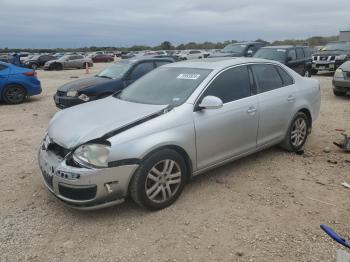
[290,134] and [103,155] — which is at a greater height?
[103,155]

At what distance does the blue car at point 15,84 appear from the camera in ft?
36.0

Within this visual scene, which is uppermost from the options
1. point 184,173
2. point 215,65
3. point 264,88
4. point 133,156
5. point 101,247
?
point 215,65

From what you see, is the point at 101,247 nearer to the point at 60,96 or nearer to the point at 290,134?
the point at 290,134

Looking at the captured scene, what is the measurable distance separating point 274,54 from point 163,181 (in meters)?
10.8

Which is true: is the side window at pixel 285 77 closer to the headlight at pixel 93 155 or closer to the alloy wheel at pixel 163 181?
the alloy wheel at pixel 163 181

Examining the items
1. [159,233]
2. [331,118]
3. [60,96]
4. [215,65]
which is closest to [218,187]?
[159,233]

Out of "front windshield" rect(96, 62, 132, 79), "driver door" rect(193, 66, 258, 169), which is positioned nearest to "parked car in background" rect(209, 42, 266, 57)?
"front windshield" rect(96, 62, 132, 79)

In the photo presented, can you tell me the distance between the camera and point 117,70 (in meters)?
9.13

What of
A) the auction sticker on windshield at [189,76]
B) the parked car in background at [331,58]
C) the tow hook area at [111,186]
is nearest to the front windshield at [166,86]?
the auction sticker on windshield at [189,76]

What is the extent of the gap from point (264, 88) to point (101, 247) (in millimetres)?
3097

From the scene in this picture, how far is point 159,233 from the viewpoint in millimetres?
3490

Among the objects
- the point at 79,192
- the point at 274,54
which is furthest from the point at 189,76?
the point at 274,54

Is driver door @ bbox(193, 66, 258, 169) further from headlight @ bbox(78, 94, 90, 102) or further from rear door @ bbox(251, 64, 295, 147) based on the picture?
headlight @ bbox(78, 94, 90, 102)

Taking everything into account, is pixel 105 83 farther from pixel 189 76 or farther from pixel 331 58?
pixel 331 58
